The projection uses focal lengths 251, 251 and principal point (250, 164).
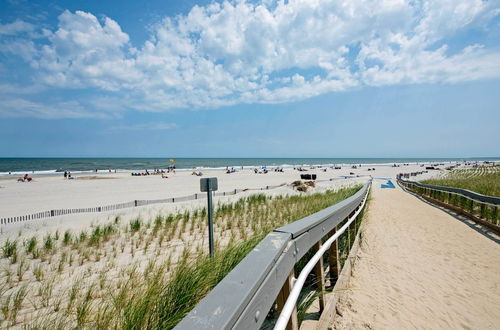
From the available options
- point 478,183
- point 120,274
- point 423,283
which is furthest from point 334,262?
point 478,183

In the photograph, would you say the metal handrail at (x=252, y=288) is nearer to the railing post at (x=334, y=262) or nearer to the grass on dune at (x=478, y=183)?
the railing post at (x=334, y=262)

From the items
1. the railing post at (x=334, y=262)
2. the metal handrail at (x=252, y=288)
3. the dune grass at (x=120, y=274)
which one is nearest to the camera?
the metal handrail at (x=252, y=288)

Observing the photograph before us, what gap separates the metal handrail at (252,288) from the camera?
2.93 feet

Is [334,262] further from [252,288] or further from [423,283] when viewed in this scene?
[252,288]

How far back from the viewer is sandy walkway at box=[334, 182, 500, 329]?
3.02 meters

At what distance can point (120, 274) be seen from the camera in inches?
181

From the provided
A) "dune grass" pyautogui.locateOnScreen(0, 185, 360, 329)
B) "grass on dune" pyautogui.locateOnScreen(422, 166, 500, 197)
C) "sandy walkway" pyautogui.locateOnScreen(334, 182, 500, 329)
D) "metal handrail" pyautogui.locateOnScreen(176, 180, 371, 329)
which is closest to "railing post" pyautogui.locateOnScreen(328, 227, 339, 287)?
"sandy walkway" pyautogui.locateOnScreen(334, 182, 500, 329)

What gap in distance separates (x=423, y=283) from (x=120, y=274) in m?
5.18

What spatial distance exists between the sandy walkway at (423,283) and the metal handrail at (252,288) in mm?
1570

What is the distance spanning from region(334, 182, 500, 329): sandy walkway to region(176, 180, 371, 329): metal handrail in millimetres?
1570

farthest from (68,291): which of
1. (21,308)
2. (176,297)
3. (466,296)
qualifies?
(466,296)

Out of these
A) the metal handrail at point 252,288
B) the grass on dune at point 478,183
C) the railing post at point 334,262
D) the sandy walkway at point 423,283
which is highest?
the metal handrail at point 252,288

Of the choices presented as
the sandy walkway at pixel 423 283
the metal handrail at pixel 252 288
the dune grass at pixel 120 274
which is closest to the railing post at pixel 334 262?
the sandy walkway at pixel 423 283

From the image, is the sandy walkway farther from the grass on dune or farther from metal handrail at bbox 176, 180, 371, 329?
the grass on dune
